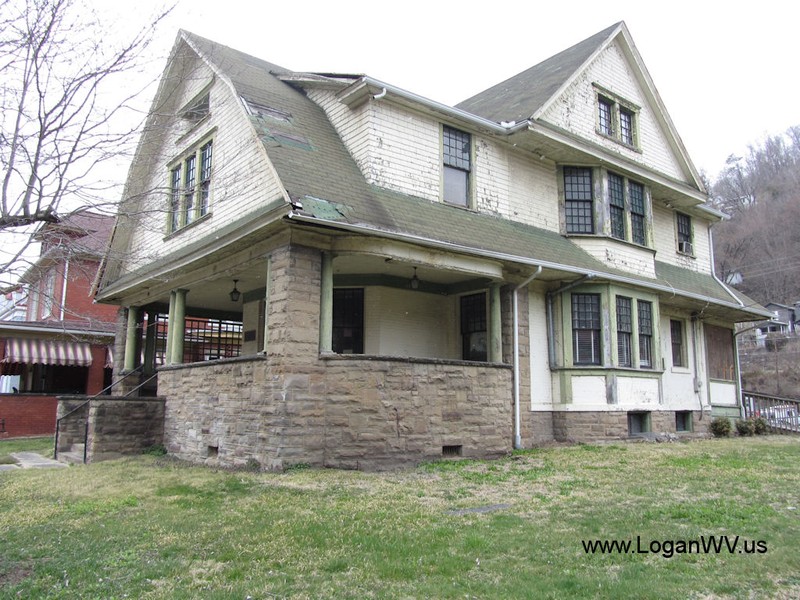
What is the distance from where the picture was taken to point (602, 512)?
6883mm

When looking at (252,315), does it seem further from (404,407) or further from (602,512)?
(602,512)

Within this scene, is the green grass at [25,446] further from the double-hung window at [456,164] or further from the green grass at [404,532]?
the double-hung window at [456,164]

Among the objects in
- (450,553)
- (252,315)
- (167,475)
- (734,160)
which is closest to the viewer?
(450,553)

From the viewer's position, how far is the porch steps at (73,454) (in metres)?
13.5

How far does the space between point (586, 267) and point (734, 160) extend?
66.9 m

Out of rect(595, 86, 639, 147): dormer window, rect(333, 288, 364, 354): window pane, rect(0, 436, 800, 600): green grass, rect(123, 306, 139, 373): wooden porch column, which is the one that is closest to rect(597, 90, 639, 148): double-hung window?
rect(595, 86, 639, 147): dormer window

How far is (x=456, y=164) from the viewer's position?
546 inches

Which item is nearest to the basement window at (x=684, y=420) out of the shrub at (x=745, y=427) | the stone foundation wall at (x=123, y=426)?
the shrub at (x=745, y=427)

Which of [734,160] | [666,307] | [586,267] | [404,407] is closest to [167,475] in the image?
[404,407]

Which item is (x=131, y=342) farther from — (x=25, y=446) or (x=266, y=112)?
(x=266, y=112)

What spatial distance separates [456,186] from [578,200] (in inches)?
139

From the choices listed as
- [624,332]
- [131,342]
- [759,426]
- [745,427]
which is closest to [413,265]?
[624,332]

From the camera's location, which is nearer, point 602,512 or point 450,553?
point 450,553

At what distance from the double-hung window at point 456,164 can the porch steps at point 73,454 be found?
9.06 m
